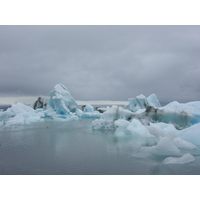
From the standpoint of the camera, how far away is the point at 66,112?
24.7 meters

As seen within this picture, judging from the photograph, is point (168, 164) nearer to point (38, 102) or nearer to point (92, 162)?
point (92, 162)

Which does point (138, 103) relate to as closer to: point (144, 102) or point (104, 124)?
point (144, 102)

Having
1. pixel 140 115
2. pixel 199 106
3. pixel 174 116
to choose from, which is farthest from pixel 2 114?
pixel 199 106

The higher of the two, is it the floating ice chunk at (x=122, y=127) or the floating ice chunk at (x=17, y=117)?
the floating ice chunk at (x=17, y=117)

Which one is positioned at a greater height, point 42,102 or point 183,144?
point 42,102

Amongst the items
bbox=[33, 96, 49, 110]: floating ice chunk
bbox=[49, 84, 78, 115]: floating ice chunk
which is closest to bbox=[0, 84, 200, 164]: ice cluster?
bbox=[49, 84, 78, 115]: floating ice chunk

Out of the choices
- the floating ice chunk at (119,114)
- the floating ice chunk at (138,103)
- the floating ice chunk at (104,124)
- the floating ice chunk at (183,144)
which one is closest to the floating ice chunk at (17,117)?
the floating ice chunk at (104,124)

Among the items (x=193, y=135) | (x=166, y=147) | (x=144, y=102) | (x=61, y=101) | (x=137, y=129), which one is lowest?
(x=166, y=147)

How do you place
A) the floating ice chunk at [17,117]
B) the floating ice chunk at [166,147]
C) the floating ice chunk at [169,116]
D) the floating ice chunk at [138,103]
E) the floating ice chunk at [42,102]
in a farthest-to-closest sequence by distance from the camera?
1. the floating ice chunk at [42,102]
2. the floating ice chunk at [138,103]
3. the floating ice chunk at [17,117]
4. the floating ice chunk at [169,116]
5. the floating ice chunk at [166,147]

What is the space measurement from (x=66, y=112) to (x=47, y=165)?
20.0 metres

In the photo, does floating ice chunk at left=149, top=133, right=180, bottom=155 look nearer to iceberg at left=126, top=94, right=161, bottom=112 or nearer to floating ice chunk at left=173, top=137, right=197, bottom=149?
floating ice chunk at left=173, top=137, right=197, bottom=149

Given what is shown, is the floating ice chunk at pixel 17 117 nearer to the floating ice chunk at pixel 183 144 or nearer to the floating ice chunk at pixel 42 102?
the floating ice chunk at pixel 42 102

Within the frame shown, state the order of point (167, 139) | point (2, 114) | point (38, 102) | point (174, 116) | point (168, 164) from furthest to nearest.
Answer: point (38, 102)
point (2, 114)
point (174, 116)
point (167, 139)
point (168, 164)

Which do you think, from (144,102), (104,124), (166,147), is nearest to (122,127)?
(104,124)
